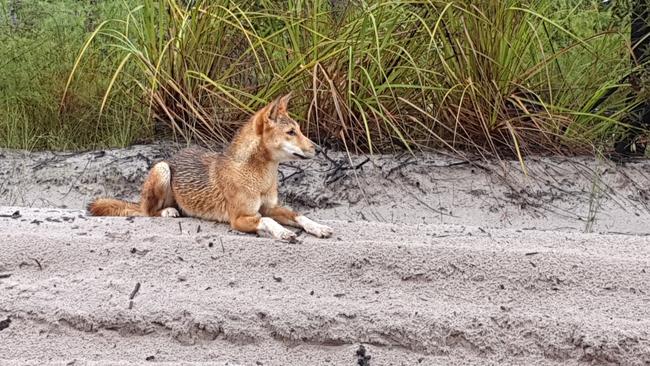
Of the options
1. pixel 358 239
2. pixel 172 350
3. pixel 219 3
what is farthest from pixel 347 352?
pixel 219 3

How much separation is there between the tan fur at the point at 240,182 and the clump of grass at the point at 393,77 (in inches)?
48.1

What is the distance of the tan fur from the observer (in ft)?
14.2

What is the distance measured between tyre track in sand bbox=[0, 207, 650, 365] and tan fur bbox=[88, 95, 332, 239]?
22cm

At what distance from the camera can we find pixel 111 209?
483 cm

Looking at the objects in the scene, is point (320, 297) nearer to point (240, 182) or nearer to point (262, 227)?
point (262, 227)

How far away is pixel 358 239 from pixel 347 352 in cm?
106

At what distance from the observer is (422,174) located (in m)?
6.00

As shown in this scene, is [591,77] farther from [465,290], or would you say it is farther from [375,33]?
[465,290]

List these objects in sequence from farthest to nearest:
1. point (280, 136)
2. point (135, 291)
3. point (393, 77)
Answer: point (393, 77) < point (280, 136) < point (135, 291)

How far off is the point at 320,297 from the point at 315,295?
0.03m

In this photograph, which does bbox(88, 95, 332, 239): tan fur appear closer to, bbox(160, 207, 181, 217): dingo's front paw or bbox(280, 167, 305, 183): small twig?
bbox(160, 207, 181, 217): dingo's front paw

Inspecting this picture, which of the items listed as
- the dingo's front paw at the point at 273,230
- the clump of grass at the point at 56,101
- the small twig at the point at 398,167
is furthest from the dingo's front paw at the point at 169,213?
the clump of grass at the point at 56,101

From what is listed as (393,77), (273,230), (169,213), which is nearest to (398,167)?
(393,77)

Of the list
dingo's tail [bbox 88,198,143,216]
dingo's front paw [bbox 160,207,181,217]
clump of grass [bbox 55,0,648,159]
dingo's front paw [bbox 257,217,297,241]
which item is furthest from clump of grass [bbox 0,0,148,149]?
dingo's front paw [bbox 257,217,297,241]
